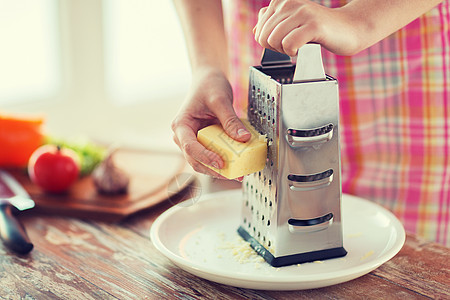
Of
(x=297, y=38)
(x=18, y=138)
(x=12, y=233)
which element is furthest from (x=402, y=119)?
(x=18, y=138)

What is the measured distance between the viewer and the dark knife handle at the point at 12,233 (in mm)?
1157

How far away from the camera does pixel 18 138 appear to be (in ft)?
5.62

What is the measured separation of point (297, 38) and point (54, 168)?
2.68 ft

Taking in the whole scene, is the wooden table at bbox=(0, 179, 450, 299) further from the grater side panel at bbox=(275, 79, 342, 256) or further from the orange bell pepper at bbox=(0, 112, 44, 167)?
the orange bell pepper at bbox=(0, 112, 44, 167)

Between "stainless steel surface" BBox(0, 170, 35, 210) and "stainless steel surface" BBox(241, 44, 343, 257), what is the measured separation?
0.59m

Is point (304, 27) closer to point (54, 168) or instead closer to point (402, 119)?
point (402, 119)

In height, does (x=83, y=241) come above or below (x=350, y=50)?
below

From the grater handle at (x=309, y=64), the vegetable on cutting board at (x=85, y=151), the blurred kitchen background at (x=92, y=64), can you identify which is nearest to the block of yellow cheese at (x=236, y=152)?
the grater handle at (x=309, y=64)

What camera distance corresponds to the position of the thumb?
1035 mm

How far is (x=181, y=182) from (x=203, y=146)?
0.33 meters

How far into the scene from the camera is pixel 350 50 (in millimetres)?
1001

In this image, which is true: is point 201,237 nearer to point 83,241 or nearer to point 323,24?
point 83,241

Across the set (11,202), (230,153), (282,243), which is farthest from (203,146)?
(11,202)

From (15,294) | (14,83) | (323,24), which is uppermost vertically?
(323,24)
